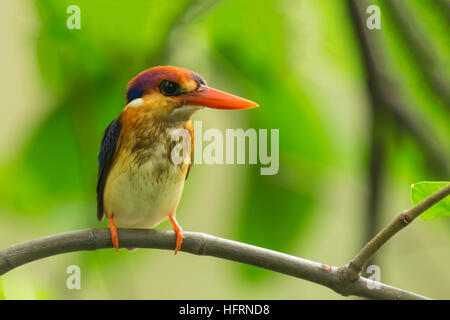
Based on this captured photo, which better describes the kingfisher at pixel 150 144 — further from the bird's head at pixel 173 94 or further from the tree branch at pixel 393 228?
the tree branch at pixel 393 228

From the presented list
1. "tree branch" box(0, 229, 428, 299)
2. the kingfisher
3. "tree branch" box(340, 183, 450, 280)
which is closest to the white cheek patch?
the kingfisher

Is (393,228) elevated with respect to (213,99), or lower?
lower

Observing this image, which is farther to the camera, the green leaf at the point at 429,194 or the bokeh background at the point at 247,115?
the bokeh background at the point at 247,115

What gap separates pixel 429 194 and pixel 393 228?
2.0 inches

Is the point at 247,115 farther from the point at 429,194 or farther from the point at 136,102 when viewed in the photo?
the point at 429,194

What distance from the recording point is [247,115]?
2.41 feet

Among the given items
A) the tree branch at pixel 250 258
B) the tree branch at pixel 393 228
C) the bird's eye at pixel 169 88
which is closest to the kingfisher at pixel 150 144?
the bird's eye at pixel 169 88

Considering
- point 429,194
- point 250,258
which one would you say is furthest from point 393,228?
point 250,258

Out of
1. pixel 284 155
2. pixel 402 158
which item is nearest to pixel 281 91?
pixel 284 155

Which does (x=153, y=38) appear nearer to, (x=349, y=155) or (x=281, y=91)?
(x=281, y=91)

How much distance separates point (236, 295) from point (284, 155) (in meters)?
0.21

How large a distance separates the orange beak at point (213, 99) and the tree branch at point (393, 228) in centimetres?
24

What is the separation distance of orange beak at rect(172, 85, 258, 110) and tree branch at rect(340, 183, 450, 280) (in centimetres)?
24

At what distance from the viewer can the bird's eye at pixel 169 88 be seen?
2.33ft
